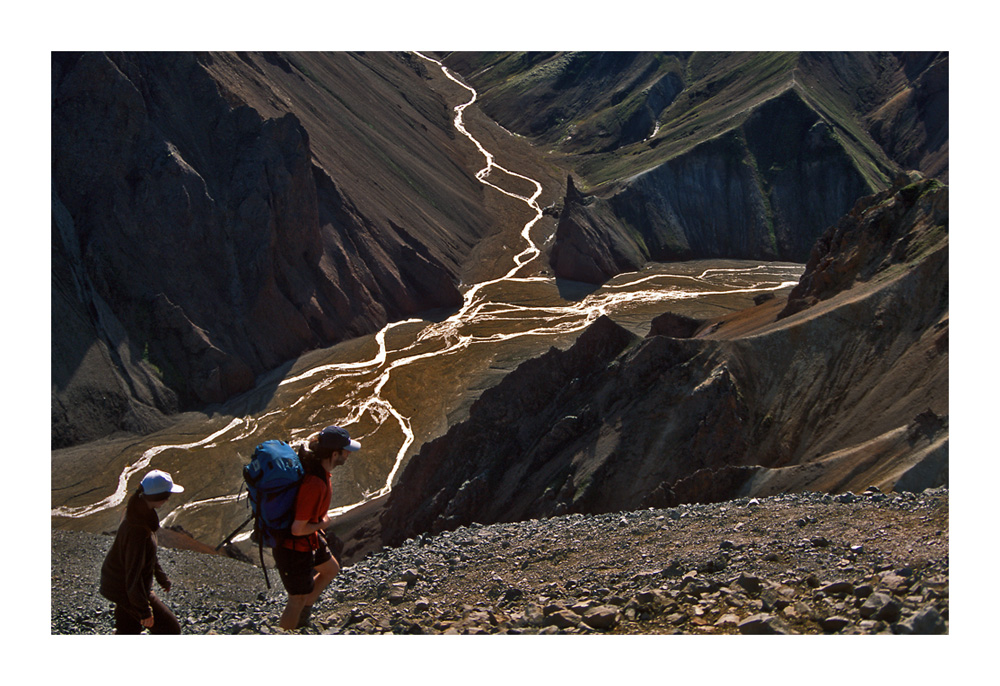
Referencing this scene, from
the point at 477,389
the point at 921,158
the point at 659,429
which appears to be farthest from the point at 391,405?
the point at 921,158

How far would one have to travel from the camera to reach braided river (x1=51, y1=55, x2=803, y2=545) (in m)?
29.8

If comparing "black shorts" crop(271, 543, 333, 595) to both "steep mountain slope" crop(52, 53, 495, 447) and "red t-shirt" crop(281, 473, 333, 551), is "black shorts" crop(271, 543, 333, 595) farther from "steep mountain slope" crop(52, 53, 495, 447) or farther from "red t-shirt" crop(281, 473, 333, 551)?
"steep mountain slope" crop(52, 53, 495, 447)

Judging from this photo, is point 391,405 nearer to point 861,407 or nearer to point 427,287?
point 427,287

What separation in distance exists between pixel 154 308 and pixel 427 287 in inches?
673

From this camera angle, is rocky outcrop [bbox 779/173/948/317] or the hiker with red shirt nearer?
the hiker with red shirt

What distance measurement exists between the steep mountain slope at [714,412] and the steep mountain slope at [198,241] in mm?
19474

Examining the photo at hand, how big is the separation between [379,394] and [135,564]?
30141 mm

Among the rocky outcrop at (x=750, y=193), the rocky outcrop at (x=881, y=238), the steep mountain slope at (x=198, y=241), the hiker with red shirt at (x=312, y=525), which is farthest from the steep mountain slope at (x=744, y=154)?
the hiker with red shirt at (x=312, y=525)

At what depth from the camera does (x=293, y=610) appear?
9070mm

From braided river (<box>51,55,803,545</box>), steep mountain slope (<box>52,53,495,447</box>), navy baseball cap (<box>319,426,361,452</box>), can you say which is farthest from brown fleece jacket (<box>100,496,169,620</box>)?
steep mountain slope (<box>52,53,495,447</box>)

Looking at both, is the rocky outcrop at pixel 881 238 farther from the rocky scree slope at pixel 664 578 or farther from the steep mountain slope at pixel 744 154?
the steep mountain slope at pixel 744 154

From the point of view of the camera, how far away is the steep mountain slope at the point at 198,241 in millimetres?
36188

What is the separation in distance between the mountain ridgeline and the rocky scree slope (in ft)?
8.78

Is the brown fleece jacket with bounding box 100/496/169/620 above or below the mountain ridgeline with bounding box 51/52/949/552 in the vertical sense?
below
